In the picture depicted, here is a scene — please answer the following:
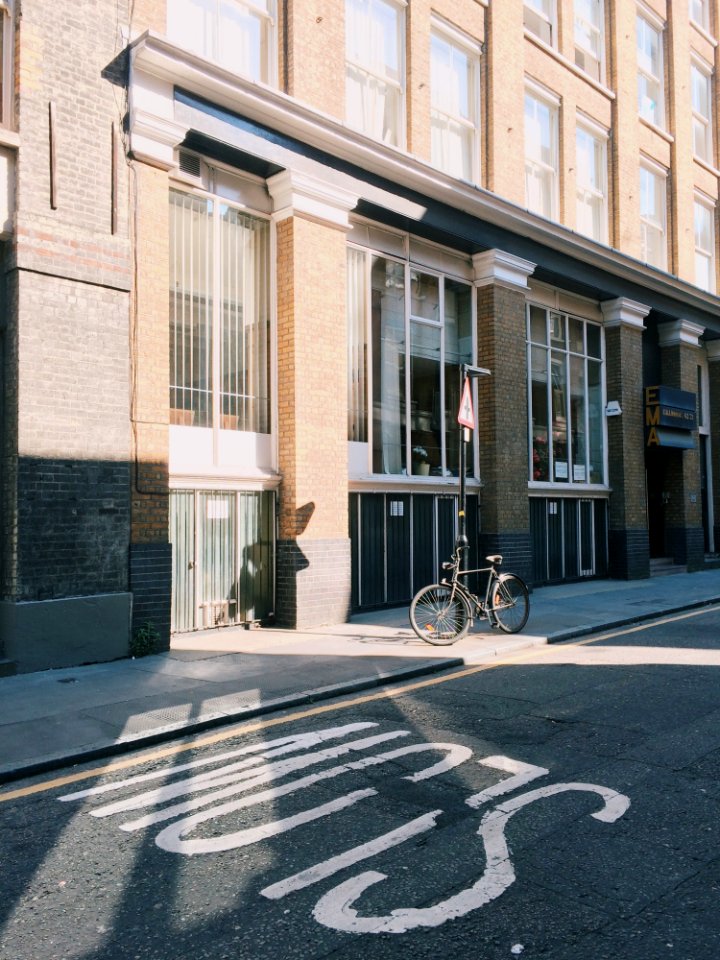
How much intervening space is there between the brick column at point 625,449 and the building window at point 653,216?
2438 millimetres

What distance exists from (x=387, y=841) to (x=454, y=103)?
14.1 metres

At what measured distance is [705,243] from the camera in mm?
22984

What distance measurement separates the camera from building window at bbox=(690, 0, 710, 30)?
22969 millimetres

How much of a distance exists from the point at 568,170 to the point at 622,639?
1106 centimetres

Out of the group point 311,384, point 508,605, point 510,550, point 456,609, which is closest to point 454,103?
point 311,384

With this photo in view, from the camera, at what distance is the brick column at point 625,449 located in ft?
60.8

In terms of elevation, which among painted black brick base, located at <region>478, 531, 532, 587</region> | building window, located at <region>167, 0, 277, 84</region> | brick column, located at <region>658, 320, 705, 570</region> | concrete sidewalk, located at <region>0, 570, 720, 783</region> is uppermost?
building window, located at <region>167, 0, 277, 84</region>

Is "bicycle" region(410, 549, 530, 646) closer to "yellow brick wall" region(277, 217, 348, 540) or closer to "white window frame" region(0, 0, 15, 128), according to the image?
"yellow brick wall" region(277, 217, 348, 540)

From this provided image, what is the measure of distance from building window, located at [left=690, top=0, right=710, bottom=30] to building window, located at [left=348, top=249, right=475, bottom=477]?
14.2 metres

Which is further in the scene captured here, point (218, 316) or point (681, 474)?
point (681, 474)

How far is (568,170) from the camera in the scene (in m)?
17.6

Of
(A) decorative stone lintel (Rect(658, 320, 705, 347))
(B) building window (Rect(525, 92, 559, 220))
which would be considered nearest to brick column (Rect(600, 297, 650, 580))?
(A) decorative stone lintel (Rect(658, 320, 705, 347))

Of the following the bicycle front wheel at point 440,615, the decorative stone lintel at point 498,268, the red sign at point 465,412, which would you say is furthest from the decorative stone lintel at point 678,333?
the bicycle front wheel at point 440,615

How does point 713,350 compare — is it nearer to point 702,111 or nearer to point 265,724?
point 702,111
